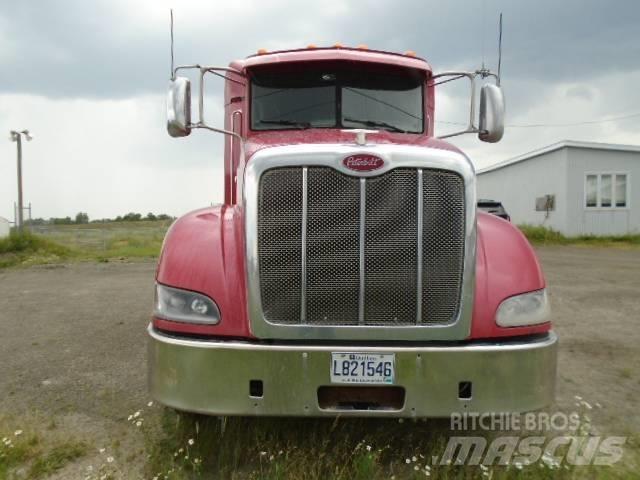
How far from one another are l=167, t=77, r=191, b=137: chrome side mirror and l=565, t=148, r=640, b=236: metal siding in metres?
20.8

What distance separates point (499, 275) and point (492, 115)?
5.04ft

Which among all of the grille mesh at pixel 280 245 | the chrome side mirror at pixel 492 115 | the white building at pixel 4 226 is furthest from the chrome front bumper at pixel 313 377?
the white building at pixel 4 226

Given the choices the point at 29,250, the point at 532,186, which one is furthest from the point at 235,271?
the point at 532,186

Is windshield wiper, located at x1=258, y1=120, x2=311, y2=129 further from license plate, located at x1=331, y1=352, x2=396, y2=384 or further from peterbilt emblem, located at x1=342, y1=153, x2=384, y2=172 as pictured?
license plate, located at x1=331, y1=352, x2=396, y2=384

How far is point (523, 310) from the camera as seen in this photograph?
10.00ft

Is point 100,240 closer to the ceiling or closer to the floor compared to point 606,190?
closer to the floor

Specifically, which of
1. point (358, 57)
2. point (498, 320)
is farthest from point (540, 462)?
point (358, 57)

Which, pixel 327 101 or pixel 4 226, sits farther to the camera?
pixel 4 226

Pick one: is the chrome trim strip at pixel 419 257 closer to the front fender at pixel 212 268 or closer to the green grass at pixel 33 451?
the front fender at pixel 212 268

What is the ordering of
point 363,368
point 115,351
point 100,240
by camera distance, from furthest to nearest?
point 100,240 → point 115,351 → point 363,368

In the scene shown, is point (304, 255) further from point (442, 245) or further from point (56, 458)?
point (56, 458)

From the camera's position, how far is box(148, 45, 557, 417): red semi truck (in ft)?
9.25

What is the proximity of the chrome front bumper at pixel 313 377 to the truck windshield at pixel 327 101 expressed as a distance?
1.94m

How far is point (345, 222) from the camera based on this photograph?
293cm
